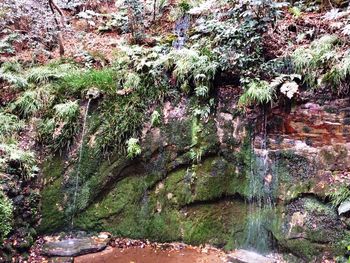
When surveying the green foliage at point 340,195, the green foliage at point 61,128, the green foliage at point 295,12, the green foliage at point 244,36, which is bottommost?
the green foliage at point 340,195

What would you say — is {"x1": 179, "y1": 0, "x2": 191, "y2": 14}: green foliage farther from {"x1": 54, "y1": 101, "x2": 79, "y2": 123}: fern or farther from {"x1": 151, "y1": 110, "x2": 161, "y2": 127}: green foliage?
{"x1": 54, "y1": 101, "x2": 79, "y2": 123}: fern

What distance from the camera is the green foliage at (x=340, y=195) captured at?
4.58 meters

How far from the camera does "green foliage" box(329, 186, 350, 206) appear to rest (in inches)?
180

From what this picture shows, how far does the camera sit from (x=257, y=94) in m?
5.21

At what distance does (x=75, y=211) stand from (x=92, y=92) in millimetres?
2331

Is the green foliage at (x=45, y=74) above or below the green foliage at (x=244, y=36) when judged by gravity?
below

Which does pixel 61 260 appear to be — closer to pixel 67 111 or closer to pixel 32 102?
pixel 67 111

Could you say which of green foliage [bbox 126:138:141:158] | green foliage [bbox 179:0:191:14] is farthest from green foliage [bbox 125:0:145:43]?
green foliage [bbox 126:138:141:158]

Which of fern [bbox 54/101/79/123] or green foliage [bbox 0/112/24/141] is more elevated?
fern [bbox 54/101/79/123]

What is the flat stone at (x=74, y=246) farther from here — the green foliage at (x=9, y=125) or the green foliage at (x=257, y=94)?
the green foliage at (x=257, y=94)

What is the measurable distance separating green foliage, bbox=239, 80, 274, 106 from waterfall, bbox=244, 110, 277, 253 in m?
0.34

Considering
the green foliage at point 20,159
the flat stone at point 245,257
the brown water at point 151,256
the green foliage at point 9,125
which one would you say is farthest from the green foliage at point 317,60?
the green foliage at point 9,125

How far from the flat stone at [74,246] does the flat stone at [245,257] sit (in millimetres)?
2158

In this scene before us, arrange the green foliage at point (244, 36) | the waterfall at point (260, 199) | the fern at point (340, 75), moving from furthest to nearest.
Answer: the green foliage at point (244, 36)
the waterfall at point (260, 199)
the fern at point (340, 75)
